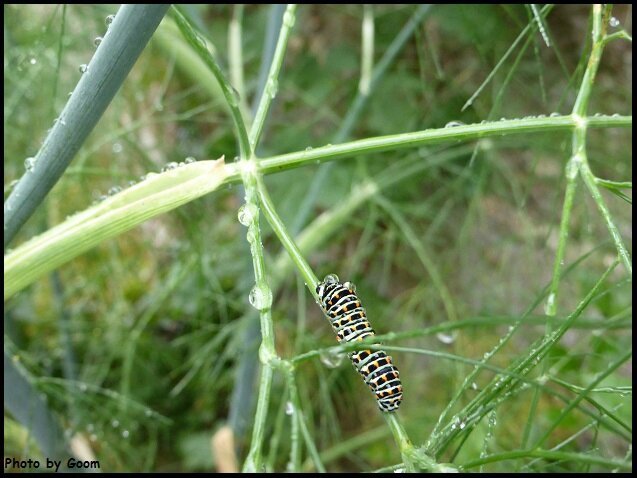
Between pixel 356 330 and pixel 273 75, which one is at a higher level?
pixel 273 75

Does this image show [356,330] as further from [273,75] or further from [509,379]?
[273,75]

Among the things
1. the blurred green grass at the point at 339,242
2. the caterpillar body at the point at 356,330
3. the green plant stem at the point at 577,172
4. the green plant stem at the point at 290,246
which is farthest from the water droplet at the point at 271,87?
the blurred green grass at the point at 339,242

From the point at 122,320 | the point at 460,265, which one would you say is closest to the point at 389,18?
the point at 460,265

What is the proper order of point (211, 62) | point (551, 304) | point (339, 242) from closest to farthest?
point (211, 62)
point (551, 304)
point (339, 242)

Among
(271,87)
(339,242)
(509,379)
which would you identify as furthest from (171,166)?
(339,242)

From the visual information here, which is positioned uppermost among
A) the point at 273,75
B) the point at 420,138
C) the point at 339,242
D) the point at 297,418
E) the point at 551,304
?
the point at 339,242

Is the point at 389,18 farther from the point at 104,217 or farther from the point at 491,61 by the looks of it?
the point at 104,217

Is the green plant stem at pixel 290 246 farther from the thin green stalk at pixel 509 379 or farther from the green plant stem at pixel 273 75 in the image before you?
the thin green stalk at pixel 509 379

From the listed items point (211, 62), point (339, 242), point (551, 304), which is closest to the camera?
point (211, 62)

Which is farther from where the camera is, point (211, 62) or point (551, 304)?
point (551, 304)
